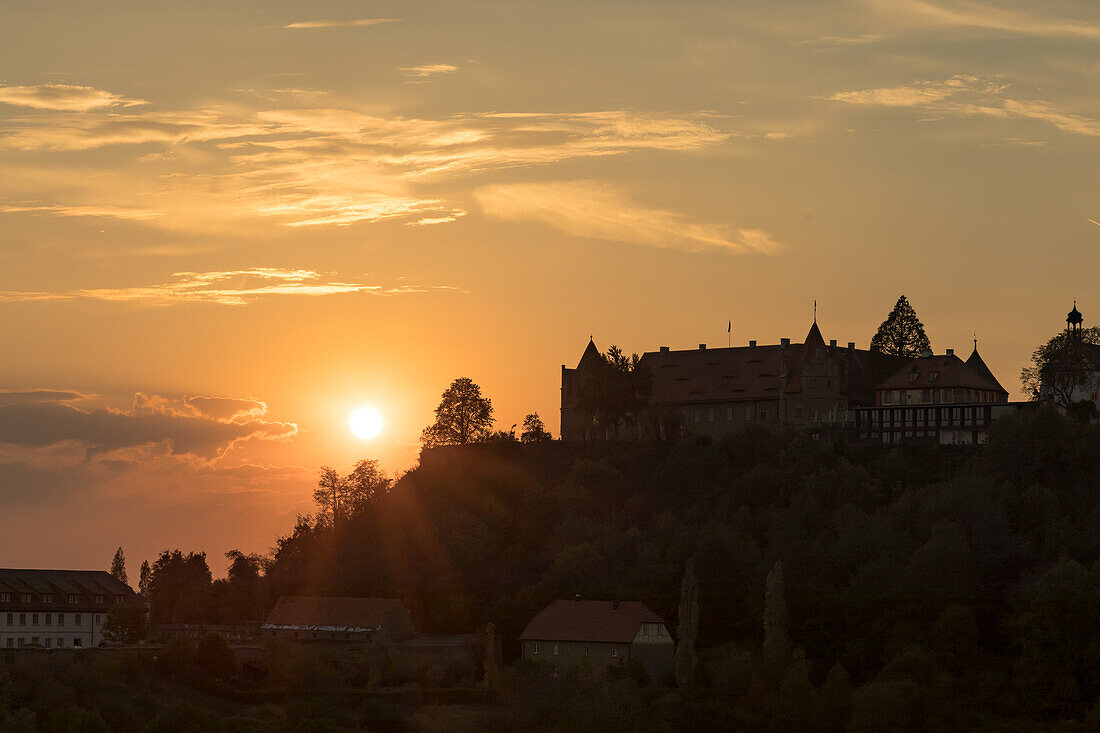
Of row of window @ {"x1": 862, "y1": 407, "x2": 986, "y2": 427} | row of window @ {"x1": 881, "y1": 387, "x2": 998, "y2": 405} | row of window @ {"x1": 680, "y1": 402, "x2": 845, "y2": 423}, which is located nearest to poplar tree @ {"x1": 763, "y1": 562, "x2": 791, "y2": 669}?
row of window @ {"x1": 862, "y1": 407, "x2": 986, "y2": 427}

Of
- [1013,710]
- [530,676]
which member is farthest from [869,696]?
[530,676]

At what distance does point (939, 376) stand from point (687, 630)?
1348 inches

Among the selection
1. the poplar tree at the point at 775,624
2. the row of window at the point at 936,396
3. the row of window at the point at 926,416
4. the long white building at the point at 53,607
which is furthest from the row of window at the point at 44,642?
the row of window at the point at 936,396

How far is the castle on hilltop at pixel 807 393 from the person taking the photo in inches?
4904

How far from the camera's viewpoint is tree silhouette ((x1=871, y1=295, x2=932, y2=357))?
13938cm

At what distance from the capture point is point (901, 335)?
140 m

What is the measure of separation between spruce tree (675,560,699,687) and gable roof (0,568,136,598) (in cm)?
4056

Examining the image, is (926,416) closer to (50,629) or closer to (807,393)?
(807,393)

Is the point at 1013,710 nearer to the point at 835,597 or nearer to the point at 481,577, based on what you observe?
the point at 835,597

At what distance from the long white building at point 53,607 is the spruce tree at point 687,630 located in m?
39.5

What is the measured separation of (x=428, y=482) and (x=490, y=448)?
6.15m

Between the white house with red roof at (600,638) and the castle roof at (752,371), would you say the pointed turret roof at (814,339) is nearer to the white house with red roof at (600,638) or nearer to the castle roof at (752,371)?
the castle roof at (752,371)

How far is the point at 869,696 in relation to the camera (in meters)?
90.2

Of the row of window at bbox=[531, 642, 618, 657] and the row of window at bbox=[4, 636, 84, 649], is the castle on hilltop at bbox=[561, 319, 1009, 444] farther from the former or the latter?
the row of window at bbox=[4, 636, 84, 649]
